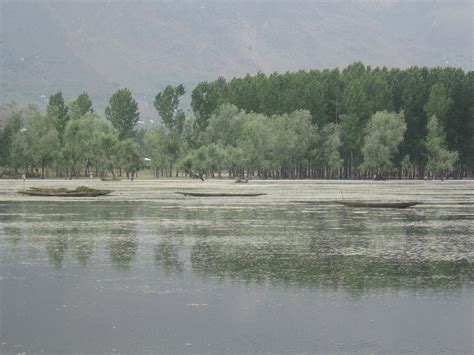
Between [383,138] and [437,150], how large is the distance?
37.1ft

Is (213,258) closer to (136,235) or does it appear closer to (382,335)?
(136,235)

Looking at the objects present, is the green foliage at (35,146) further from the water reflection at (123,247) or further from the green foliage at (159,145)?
the water reflection at (123,247)

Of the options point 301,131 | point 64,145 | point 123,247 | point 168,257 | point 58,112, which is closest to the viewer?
point 168,257

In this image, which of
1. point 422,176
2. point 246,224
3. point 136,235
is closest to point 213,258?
point 136,235

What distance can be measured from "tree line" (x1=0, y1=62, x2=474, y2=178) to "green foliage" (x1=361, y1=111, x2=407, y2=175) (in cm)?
23

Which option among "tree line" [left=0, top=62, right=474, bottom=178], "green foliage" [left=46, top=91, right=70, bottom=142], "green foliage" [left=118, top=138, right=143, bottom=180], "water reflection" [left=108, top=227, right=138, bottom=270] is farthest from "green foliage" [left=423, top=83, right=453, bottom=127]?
"water reflection" [left=108, top=227, right=138, bottom=270]

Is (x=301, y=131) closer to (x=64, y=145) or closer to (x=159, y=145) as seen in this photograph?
(x=159, y=145)

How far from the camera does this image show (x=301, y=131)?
167625mm

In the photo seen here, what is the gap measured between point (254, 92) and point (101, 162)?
1537 inches

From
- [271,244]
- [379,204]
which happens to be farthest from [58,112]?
[271,244]

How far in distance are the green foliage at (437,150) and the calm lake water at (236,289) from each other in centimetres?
11383

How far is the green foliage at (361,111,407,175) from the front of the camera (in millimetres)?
157613

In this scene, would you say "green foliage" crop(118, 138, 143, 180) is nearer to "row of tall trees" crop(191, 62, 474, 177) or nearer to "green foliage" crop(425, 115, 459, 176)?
"row of tall trees" crop(191, 62, 474, 177)

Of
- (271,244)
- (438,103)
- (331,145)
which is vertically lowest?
(271,244)
